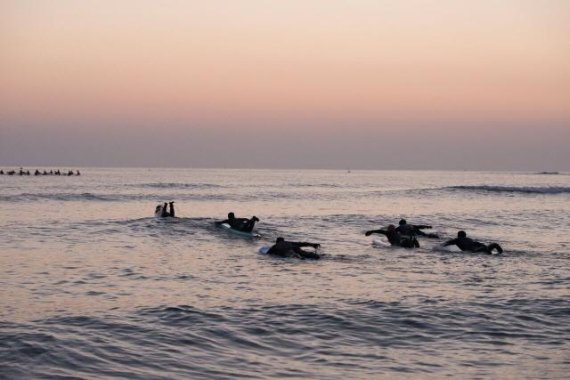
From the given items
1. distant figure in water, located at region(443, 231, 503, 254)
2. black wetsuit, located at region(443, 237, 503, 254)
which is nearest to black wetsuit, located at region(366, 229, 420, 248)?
distant figure in water, located at region(443, 231, 503, 254)

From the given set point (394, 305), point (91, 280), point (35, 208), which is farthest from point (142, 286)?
point (35, 208)

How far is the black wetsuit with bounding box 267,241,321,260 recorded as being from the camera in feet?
83.3

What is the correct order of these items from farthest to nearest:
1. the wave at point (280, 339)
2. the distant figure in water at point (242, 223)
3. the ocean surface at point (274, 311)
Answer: the distant figure in water at point (242, 223), the ocean surface at point (274, 311), the wave at point (280, 339)

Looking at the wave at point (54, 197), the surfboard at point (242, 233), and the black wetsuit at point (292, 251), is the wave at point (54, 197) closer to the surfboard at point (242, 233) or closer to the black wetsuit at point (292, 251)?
the surfboard at point (242, 233)

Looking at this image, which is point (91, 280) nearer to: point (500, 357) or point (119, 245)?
point (119, 245)

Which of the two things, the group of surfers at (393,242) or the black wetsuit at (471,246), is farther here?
the black wetsuit at (471,246)

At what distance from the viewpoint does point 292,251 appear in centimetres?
2589

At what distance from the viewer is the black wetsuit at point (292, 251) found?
25391 millimetres

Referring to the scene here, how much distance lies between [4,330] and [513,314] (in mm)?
11313

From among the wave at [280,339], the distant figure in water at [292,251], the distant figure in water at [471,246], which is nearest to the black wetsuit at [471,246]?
the distant figure in water at [471,246]

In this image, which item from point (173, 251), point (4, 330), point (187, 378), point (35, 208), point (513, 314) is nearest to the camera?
point (187, 378)

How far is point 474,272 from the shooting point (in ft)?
72.5

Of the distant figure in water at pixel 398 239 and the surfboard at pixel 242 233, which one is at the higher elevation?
the distant figure in water at pixel 398 239

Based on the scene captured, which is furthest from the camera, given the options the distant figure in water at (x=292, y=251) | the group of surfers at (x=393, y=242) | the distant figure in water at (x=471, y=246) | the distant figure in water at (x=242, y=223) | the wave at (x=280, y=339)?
the distant figure in water at (x=242, y=223)
